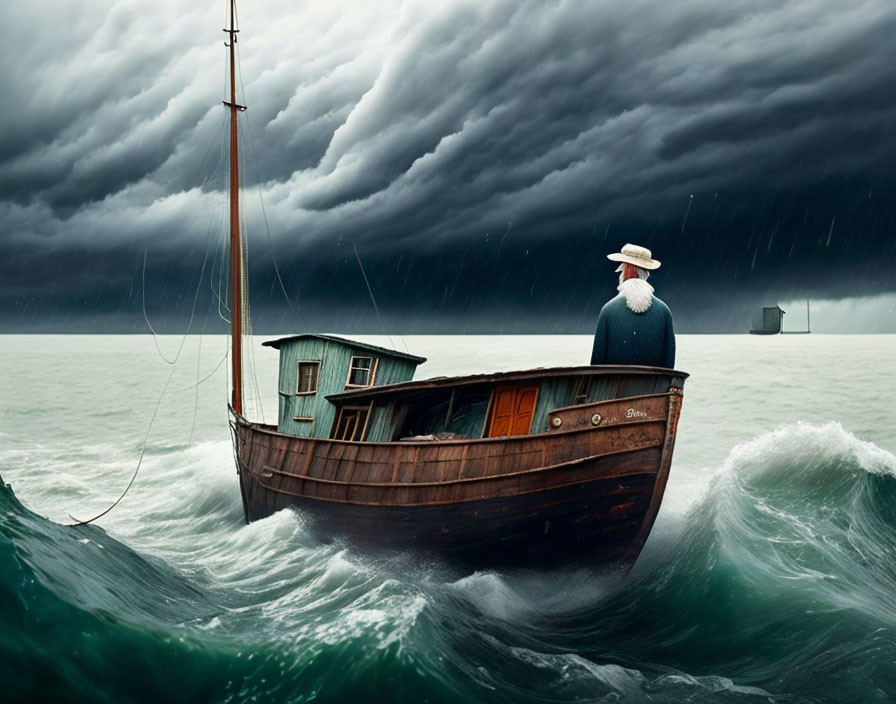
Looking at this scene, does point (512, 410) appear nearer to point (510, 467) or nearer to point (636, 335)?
point (510, 467)

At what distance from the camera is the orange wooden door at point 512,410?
11078mm

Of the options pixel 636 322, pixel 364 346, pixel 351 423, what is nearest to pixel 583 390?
pixel 636 322

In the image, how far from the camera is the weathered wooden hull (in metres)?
10.4

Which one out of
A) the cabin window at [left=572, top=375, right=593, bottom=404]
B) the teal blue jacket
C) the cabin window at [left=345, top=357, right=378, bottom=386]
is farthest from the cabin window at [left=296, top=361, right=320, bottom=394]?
the teal blue jacket

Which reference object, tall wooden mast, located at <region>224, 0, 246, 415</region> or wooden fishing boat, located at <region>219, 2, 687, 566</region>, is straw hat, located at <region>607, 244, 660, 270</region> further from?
tall wooden mast, located at <region>224, 0, 246, 415</region>

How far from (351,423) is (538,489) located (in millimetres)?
4263

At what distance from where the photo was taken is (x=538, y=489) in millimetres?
10367

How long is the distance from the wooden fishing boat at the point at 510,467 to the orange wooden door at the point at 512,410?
0.02 metres

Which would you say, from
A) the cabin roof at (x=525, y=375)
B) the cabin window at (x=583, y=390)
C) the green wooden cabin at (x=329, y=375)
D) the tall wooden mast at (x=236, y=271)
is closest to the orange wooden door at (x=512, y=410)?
the cabin roof at (x=525, y=375)

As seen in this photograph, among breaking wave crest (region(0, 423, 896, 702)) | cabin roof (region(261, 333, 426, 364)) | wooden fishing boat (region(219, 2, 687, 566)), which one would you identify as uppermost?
cabin roof (region(261, 333, 426, 364))

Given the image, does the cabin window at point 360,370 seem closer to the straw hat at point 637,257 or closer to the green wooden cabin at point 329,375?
the green wooden cabin at point 329,375

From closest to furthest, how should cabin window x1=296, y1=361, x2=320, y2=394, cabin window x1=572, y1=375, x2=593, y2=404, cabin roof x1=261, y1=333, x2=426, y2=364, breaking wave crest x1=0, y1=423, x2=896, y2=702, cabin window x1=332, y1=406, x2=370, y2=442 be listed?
breaking wave crest x1=0, y1=423, x2=896, y2=702, cabin window x1=572, y1=375, x2=593, y2=404, cabin window x1=332, y1=406, x2=370, y2=442, cabin roof x1=261, y1=333, x2=426, y2=364, cabin window x1=296, y1=361, x2=320, y2=394

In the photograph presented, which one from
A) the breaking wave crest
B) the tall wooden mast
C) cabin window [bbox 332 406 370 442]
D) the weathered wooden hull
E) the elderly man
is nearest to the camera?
the breaking wave crest

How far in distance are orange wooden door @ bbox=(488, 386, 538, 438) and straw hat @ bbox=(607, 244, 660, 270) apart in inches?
104
